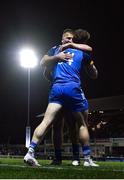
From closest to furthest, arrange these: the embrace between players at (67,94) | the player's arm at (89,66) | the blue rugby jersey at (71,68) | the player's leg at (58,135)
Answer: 1. the embrace between players at (67,94)
2. the blue rugby jersey at (71,68)
3. the player's arm at (89,66)
4. the player's leg at (58,135)

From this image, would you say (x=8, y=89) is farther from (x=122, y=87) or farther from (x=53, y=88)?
(x=53, y=88)

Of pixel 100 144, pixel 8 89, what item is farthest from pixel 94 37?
pixel 8 89

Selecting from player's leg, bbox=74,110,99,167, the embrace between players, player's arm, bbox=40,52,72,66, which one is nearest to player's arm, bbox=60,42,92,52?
the embrace between players

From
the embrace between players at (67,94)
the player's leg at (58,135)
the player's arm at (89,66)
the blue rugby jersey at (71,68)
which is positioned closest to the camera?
the embrace between players at (67,94)

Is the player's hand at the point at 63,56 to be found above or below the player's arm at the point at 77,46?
below

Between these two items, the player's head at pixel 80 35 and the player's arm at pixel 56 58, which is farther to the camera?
the player's head at pixel 80 35

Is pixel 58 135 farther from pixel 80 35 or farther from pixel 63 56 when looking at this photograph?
pixel 80 35

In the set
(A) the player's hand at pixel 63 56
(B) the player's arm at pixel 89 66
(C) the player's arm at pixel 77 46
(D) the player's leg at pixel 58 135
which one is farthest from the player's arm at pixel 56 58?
(D) the player's leg at pixel 58 135

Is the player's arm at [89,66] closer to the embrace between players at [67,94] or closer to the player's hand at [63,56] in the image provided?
the embrace between players at [67,94]

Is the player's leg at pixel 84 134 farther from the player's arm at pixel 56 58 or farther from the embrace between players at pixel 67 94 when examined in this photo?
the player's arm at pixel 56 58

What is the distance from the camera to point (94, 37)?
112 feet

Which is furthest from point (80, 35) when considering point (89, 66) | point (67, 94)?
point (67, 94)

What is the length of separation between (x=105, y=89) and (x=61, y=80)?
34289 millimetres

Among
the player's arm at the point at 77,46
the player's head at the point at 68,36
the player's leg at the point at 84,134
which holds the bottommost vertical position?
the player's leg at the point at 84,134
